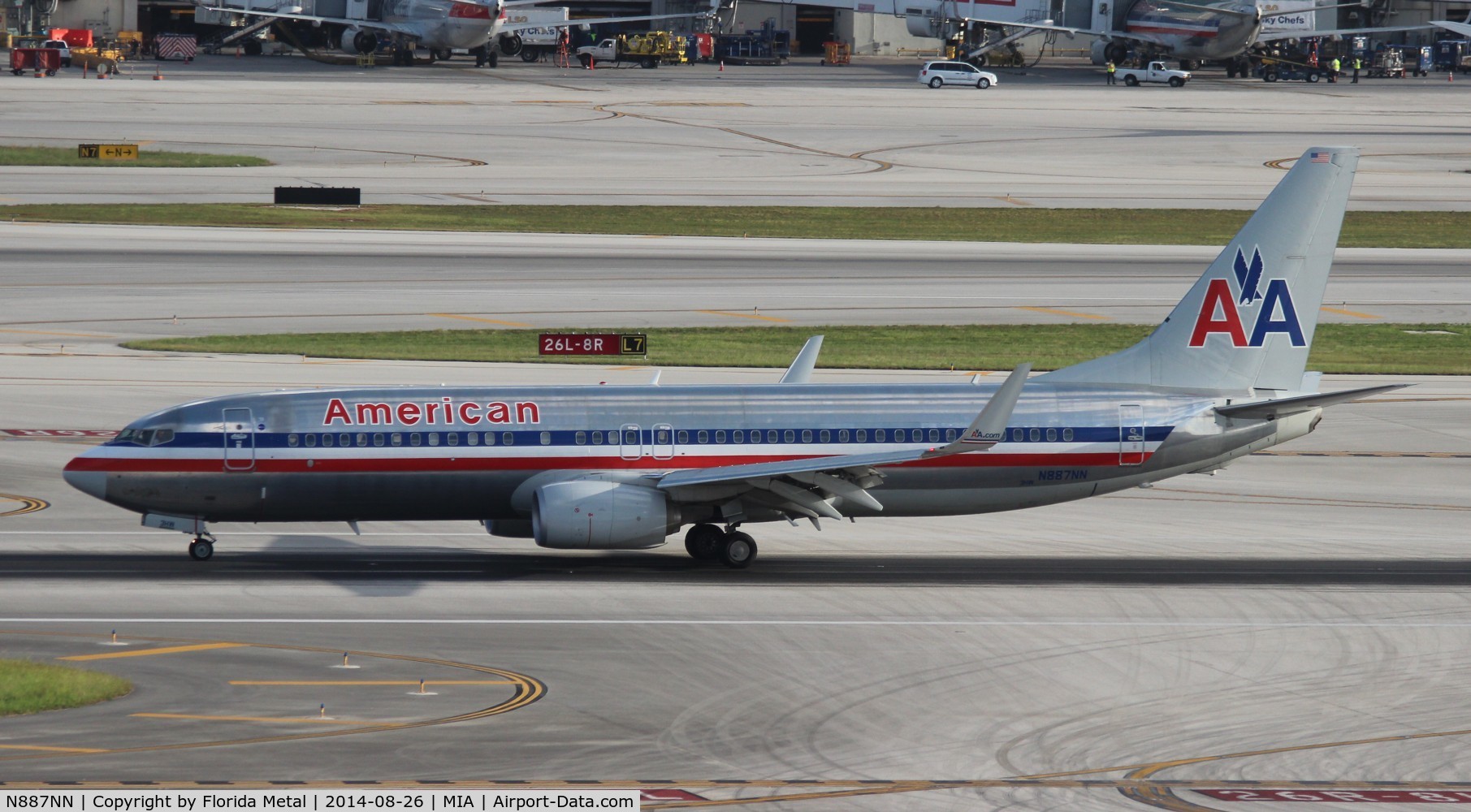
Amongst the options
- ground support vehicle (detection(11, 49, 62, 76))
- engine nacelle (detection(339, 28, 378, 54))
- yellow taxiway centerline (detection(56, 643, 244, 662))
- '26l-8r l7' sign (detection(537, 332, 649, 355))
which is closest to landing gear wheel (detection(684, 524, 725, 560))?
yellow taxiway centerline (detection(56, 643, 244, 662))

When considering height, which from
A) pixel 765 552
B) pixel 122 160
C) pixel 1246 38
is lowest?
pixel 765 552

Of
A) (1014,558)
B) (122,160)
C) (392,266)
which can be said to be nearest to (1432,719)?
(1014,558)

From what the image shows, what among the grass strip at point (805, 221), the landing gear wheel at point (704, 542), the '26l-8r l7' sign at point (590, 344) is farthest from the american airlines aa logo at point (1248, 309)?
the grass strip at point (805, 221)

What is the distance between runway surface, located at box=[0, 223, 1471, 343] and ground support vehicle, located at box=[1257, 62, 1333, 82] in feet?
289

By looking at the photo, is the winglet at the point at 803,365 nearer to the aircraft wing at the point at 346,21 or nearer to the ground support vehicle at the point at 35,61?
the ground support vehicle at the point at 35,61

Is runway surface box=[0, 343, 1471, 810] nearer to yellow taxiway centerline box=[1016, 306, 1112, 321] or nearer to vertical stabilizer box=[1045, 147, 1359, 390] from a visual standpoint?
vertical stabilizer box=[1045, 147, 1359, 390]

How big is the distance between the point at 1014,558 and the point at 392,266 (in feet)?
132

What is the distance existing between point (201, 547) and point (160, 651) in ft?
22.3

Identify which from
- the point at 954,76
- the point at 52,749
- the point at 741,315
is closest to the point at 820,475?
the point at 52,749

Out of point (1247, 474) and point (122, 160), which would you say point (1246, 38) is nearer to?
point (122, 160)

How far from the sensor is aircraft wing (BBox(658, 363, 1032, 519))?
2880 centimetres

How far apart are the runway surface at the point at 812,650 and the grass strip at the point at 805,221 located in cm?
3960

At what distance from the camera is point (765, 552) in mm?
33719

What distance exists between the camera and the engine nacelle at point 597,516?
1179 inches
